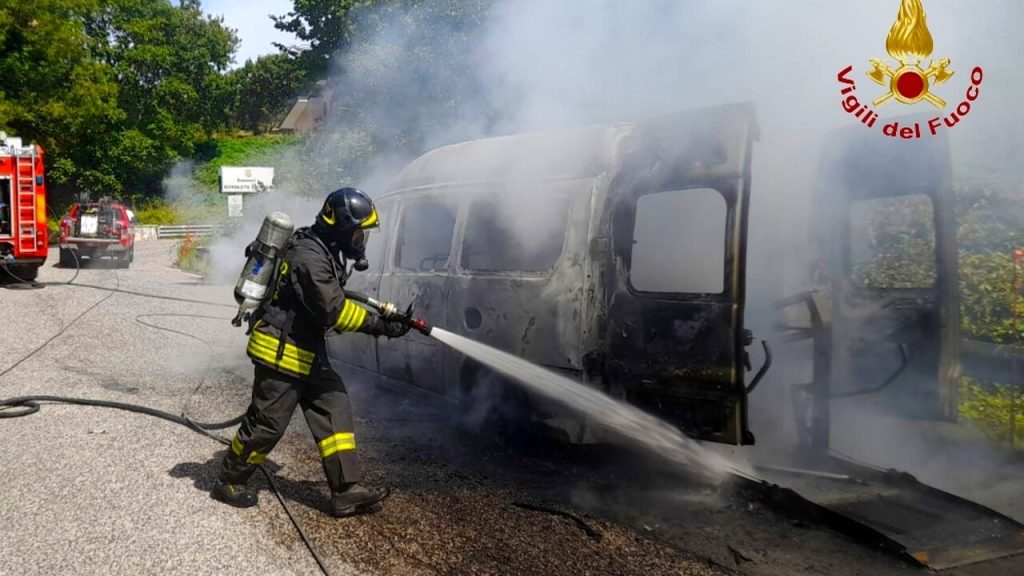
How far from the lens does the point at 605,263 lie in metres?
4.30

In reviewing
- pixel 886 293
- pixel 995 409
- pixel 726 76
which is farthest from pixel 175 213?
pixel 995 409

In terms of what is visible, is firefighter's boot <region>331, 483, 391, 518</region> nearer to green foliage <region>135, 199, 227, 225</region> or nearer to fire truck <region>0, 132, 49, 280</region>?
fire truck <region>0, 132, 49, 280</region>

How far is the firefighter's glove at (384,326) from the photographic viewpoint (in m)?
3.93

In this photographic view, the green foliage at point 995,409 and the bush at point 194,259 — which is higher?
the bush at point 194,259

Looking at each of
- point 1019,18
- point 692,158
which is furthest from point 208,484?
point 1019,18

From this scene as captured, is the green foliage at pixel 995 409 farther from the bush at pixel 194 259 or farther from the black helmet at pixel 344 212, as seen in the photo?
the bush at pixel 194 259

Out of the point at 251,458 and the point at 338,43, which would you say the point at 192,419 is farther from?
the point at 338,43

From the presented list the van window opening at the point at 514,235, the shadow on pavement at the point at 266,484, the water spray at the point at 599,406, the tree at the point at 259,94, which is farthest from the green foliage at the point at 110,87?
the water spray at the point at 599,406

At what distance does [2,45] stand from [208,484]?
89.7 feet

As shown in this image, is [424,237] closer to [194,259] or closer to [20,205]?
[20,205]

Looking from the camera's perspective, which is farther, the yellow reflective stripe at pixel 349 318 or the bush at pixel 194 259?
the bush at pixel 194 259

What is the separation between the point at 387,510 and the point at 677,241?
7.15ft

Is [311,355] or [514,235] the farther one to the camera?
[514,235]

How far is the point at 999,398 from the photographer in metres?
5.98
